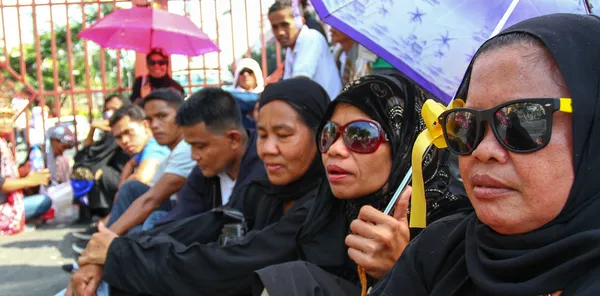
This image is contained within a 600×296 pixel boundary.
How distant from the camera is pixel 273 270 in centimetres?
205

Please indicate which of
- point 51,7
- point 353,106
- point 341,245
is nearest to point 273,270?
point 341,245

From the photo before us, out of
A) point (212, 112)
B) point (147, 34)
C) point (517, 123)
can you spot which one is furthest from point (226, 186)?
point (147, 34)

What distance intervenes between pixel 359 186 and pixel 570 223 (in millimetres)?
1066

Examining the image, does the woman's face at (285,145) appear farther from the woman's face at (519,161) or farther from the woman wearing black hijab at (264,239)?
the woman's face at (519,161)

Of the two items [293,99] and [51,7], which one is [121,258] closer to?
[293,99]

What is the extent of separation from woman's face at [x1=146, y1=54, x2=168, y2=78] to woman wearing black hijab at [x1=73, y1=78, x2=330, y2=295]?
428 centimetres

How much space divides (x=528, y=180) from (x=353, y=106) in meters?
1.10

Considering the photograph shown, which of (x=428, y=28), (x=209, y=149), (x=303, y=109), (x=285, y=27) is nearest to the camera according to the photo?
(x=428, y=28)

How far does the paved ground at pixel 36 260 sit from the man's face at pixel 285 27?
98.6 inches

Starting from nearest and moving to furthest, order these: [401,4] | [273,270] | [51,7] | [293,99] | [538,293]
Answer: [538,293]
[273,270]
[401,4]
[293,99]
[51,7]

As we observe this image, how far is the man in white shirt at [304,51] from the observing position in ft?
16.0

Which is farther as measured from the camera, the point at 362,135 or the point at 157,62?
the point at 157,62

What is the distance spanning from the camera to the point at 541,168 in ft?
4.06

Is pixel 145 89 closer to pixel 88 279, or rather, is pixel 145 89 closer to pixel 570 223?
pixel 88 279
